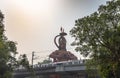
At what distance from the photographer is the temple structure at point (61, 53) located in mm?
138250

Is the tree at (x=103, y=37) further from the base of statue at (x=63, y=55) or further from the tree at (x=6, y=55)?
the base of statue at (x=63, y=55)

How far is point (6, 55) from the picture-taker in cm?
4672

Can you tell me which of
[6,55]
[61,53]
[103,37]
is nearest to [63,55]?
[61,53]

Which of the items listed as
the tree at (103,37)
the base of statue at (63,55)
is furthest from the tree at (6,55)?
the base of statue at (63,55)

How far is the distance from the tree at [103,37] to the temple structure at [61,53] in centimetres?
9848

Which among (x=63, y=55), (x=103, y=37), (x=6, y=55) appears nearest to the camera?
(x=103, y=37)

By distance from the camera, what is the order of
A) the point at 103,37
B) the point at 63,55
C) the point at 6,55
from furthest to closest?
the point at 63,55 → the point at 6,55 → the point at 103,37

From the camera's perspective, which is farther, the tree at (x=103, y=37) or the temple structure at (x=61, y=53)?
the temple structure at (x=61, y=53)

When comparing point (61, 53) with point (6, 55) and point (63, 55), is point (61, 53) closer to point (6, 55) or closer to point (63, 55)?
point (63, 55)

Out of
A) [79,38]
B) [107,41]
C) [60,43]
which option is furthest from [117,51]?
[60,43]

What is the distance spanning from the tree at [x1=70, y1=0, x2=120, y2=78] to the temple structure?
98476 millimetres

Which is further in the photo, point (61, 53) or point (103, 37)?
point (61, 53)

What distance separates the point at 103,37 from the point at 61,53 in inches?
4035

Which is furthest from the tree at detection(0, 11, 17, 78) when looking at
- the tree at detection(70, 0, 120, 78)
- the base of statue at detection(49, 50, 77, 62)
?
the base of statue at detection(49, 50, 77, 62)
